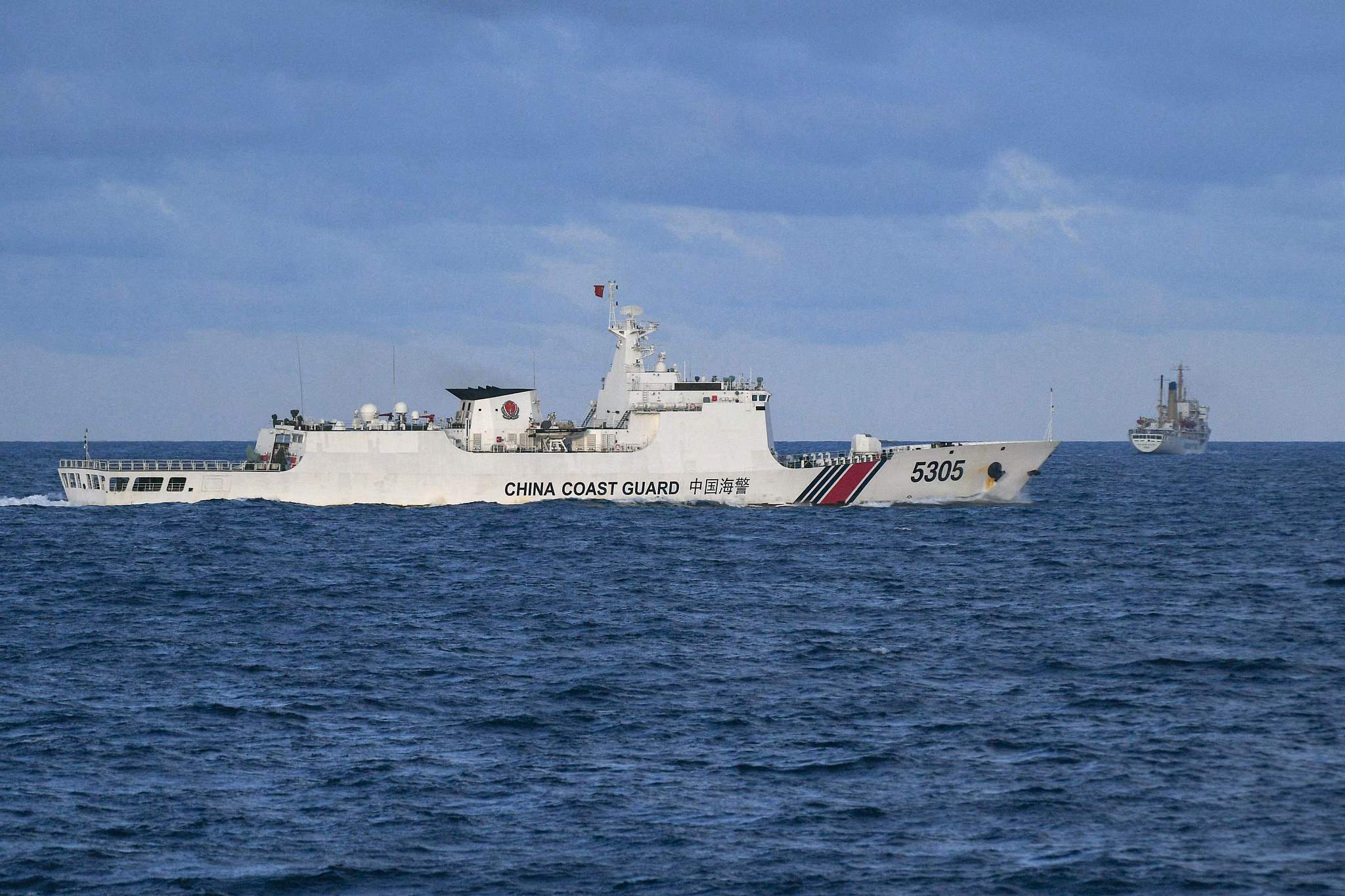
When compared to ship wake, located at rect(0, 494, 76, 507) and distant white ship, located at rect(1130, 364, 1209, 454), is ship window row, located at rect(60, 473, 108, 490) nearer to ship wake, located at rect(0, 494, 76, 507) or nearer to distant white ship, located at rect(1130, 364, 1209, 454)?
ship wake, located at rect(0, 494, 76, 507)

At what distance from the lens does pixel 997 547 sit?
4491 cm

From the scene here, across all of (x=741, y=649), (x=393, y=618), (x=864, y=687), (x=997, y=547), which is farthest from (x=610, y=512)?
(x=864, y=687)

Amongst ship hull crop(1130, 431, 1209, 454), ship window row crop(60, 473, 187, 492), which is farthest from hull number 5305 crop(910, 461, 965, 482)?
ship hull crop(1130, 431, 1209, 454)

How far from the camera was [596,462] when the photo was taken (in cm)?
A: 5584

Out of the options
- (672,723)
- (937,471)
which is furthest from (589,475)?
(672,723)

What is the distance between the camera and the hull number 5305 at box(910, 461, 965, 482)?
56.6 metres

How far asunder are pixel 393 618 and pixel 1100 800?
18536 millimetres

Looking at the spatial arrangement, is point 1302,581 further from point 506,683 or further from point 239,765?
point 239,765

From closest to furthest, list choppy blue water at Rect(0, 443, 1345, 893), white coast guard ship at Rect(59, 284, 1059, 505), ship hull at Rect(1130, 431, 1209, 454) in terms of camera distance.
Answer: choppy blue water at Rect(0, 443, 1345, 893) → white coast guard ship at Rect(59, 284, 1059, 505) → ship hull at Rect(1130, 431, 1209, 454)

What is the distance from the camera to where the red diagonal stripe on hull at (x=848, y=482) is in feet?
184

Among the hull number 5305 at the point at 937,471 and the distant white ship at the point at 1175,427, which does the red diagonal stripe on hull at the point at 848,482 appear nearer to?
the hull number 5305 at the point at 937,471

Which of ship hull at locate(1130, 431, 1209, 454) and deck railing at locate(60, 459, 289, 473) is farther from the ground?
ship hull at locate(1130, 431, 1209, 454)

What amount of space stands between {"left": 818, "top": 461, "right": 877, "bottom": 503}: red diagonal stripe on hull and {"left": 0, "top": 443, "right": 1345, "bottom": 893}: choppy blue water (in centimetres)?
1413

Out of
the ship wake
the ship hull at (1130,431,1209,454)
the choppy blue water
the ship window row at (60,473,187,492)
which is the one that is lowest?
the choppy blue water
